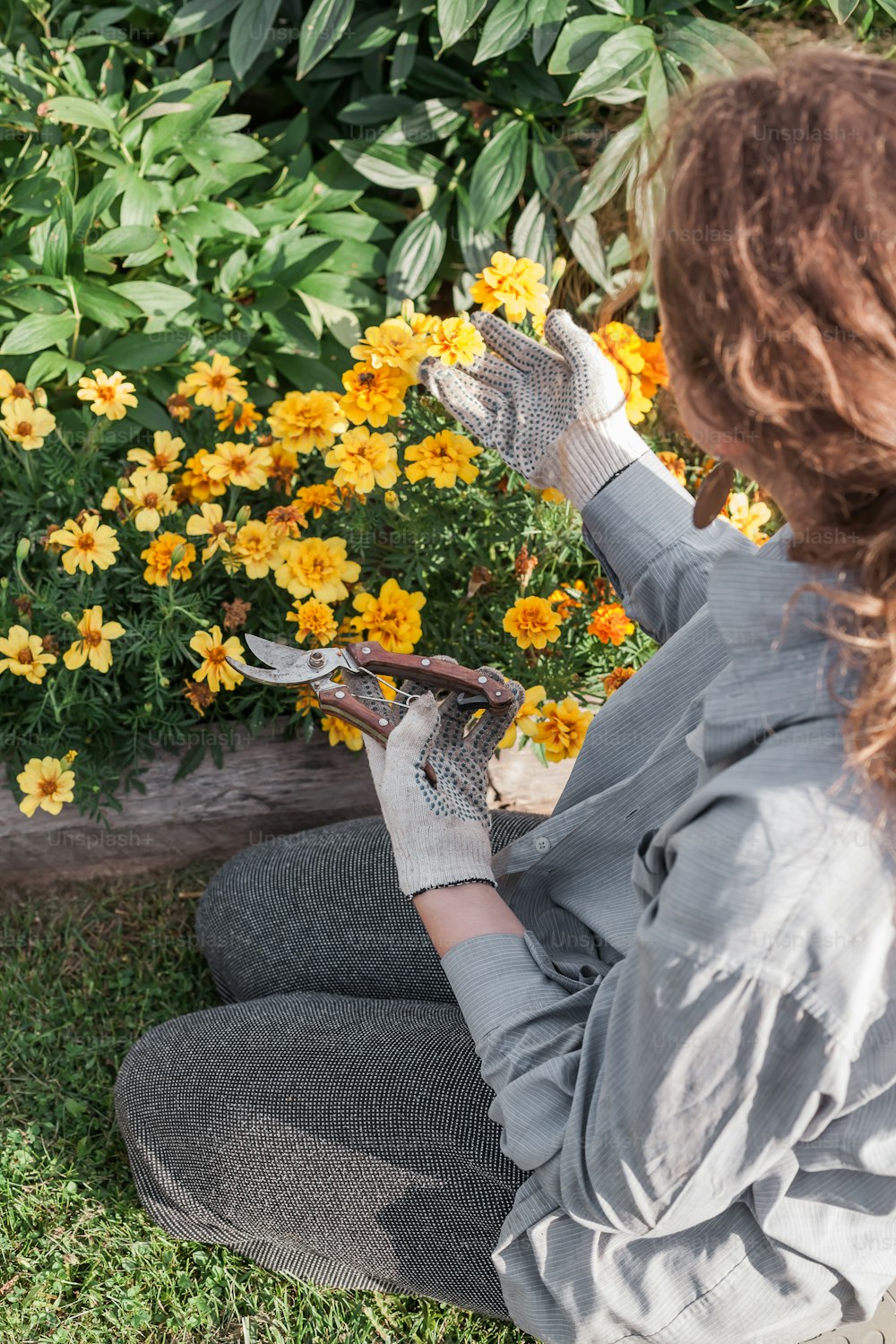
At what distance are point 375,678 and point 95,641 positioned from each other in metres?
0.62

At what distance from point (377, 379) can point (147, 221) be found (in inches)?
35.7

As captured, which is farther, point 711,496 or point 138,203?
point 138,203

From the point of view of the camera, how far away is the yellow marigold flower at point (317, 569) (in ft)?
5.87

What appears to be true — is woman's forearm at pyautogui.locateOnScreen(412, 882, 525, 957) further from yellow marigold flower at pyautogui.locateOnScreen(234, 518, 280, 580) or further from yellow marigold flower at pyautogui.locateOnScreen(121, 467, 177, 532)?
yellow marigold flower at pyautogui.locateOnScreen(121, 467, 177, 532)

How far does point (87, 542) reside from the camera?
1799 mm

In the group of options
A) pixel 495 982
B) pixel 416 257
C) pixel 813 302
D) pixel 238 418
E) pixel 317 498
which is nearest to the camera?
pixel 813 302

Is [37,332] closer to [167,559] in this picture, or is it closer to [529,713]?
[167,559]

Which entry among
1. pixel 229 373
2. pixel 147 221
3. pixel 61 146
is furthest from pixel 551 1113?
pixel 61 146

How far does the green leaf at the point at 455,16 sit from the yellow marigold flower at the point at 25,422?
1038 mm

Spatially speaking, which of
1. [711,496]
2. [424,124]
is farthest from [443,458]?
[424,124]

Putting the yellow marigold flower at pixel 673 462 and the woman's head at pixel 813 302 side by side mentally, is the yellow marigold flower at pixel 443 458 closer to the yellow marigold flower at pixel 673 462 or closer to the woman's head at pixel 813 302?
the yellow marigold flower at pixel 673 462

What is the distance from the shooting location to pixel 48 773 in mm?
1820

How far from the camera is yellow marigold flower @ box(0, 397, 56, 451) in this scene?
1874 millimetres

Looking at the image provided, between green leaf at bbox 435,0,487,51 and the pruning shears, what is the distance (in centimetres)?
138
